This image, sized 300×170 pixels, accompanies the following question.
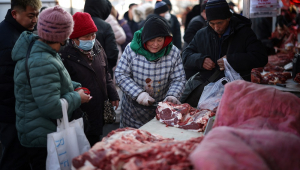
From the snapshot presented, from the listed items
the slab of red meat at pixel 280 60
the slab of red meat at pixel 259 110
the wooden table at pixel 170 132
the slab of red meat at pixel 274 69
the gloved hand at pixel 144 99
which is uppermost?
the slab of red meat at pixel 259 110

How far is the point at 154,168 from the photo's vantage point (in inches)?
61.7

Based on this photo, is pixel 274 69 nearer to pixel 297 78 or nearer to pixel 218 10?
pixel 297 78

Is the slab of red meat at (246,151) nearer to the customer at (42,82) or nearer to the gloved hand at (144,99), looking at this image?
the customer at (42,82)

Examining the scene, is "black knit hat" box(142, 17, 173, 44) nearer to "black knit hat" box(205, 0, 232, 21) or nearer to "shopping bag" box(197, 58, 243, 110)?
"black knit hat" box(205, 0, 232, 21)

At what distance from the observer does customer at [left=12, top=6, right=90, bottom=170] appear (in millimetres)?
2232

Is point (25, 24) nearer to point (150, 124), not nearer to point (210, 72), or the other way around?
point (150, 124)

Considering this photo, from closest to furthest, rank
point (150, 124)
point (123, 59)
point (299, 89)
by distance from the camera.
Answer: point (150, 124) → point (123, 59) → point (299, 89)

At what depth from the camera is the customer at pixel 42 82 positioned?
223 centimetres

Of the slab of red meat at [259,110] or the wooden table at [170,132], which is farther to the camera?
the wooden table at [170,132]

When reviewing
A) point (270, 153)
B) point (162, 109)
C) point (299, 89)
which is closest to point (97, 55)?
point (162, 109)

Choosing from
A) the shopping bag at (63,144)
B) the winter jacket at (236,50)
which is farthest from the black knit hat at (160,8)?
the shopping bag at (63,144)

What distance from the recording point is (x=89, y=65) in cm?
315

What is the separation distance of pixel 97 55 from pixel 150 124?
108 cm

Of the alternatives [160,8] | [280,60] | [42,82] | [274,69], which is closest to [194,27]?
[160,8]
